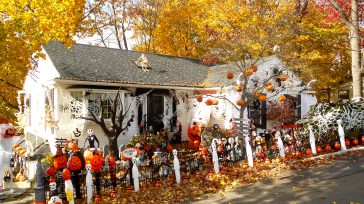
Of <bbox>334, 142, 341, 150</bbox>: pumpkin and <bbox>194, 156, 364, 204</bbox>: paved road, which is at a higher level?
<bbox>334, 142, 341, 150</bbox>: pumpkin

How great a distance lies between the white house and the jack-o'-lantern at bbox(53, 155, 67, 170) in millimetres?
5495

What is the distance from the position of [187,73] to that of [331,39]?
478 inches

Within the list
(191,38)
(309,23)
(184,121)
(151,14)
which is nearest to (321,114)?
(184,121)

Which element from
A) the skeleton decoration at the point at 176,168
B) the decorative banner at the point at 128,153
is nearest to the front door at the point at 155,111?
the skeleton decoration at the point at 176,168

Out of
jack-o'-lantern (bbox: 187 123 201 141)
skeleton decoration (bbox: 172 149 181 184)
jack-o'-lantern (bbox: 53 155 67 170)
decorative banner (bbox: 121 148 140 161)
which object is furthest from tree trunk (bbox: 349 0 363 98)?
jack-o'-lantern (bbox: 53 155 67 170)

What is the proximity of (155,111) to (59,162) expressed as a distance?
9.09m

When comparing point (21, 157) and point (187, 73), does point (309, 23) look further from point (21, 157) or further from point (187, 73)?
point (21, 157)

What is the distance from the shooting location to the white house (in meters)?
13.6

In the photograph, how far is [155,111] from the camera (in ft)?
54.5

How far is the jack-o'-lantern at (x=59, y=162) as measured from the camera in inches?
303

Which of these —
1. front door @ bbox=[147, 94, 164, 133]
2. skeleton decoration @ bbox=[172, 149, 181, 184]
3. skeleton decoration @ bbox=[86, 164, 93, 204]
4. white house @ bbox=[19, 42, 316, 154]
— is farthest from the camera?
front door @ bbox=[147, 94, 164, 133]

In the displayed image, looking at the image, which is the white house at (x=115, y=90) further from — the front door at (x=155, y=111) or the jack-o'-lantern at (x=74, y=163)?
the jack-o'-lantern at (x=74, y=163)

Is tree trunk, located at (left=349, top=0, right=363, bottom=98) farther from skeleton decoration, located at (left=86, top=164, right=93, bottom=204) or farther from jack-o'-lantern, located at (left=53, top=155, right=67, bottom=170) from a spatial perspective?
jack-o'-lantern, located at (left=53, top=155, right=67, bottom=170)

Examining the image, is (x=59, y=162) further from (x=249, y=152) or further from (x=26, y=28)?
(x=249, y=152)
